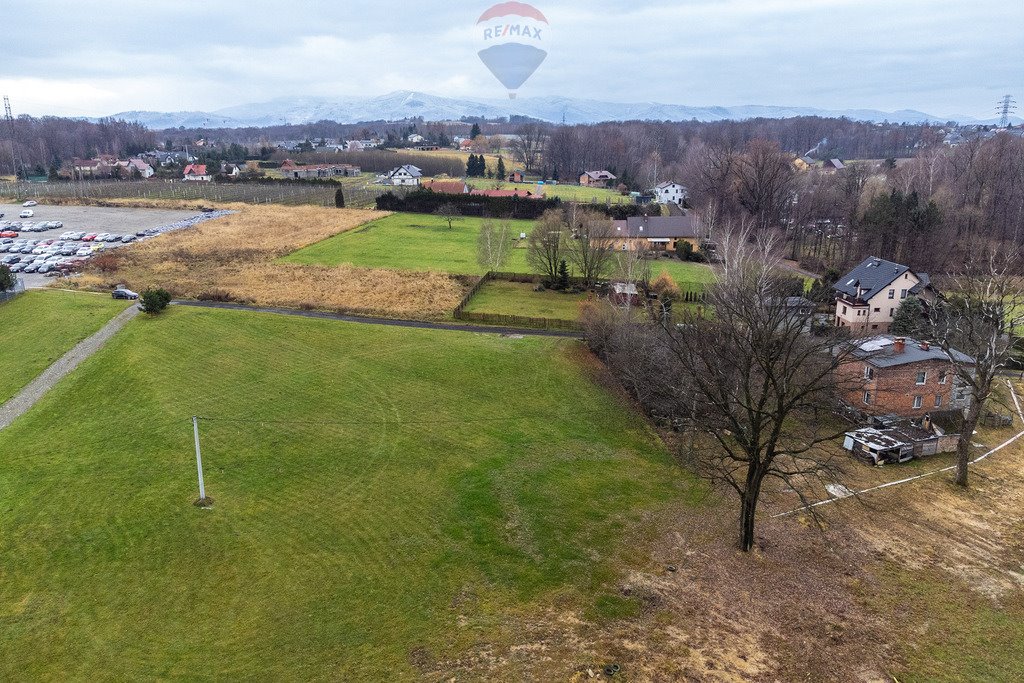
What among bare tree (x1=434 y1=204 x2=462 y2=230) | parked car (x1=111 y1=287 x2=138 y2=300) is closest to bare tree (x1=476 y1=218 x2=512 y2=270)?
parked car (x1=111 y1=287 x2=138 y2=300)

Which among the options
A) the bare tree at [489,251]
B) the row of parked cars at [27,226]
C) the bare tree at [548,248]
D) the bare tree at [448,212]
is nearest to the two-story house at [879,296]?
the bare tree at [548,248]

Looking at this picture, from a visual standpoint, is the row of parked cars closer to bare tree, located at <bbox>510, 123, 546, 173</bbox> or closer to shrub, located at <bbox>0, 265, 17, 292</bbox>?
shrub, located at <bbox>0, 265, 17, 292</bbox>

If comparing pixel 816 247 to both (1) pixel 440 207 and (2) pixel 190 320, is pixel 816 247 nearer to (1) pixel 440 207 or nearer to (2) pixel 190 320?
(1) pixel 440 207

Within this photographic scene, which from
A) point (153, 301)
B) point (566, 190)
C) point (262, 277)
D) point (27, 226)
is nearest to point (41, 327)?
point (153, 301)

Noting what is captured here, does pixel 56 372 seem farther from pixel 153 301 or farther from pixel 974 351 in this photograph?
pixel 974 351

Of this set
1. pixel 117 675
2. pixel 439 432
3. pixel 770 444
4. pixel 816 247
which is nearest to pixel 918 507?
pixel 770 444

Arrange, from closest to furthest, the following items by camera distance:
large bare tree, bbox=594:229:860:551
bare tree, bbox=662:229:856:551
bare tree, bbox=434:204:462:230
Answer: bare tree, bbox=662:229:856:551
large bare tree, bbox=594:229:860:551
bare tree, bbox=434:204:462:230
